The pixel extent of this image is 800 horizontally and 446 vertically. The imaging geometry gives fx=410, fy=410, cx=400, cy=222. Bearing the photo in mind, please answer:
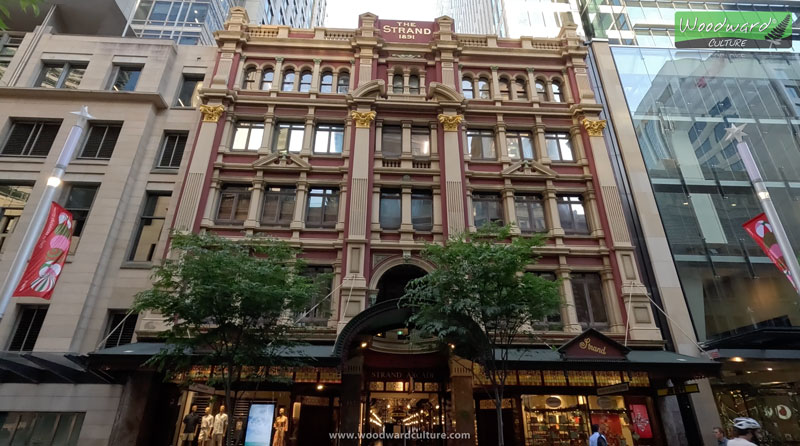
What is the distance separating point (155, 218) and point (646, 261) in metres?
23.3

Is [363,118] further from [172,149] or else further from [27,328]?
[27,328]

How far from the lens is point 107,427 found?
1545 cm

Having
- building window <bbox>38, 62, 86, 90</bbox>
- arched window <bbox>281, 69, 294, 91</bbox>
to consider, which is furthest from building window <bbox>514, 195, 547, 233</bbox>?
building window <bbox>38, 62, 86, 90</bbox>

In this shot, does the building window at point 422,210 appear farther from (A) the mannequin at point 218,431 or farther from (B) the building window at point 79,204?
(B) the building window at point 79,204

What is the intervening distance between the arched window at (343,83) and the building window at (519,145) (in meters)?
9.39

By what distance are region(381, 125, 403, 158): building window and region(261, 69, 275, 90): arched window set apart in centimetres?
708

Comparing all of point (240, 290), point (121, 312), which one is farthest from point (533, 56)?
point (121, 312)

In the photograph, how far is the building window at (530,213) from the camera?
20000 mm

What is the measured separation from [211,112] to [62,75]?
9.19 metres

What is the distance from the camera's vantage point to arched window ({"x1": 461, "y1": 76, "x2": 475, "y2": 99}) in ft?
76.7

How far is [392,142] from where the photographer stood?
21.9m

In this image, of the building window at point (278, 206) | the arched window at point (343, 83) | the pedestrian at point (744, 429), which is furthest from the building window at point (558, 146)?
the pedestrian at point (744, 429)

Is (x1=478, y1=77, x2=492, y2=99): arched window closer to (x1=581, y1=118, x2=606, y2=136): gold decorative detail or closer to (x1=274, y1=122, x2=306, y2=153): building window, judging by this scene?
(x1=581, y1=118, x2=606, y2=136): gold decorative detail

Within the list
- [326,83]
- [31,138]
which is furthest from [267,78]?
[31,138]
